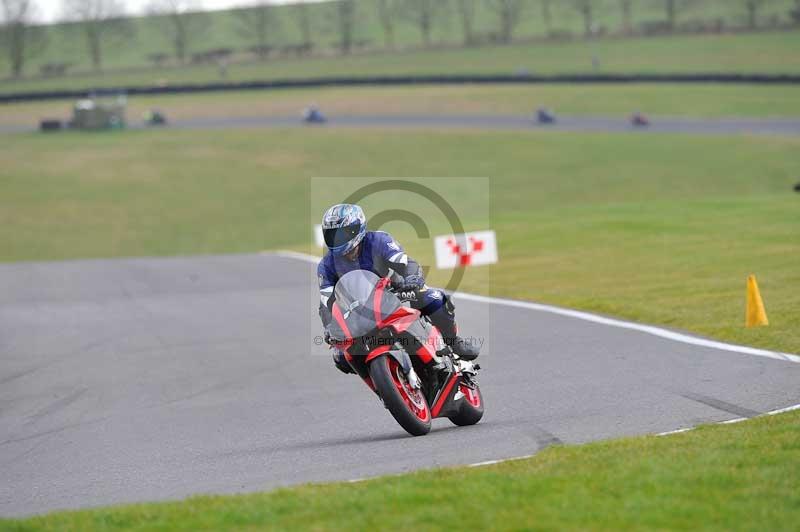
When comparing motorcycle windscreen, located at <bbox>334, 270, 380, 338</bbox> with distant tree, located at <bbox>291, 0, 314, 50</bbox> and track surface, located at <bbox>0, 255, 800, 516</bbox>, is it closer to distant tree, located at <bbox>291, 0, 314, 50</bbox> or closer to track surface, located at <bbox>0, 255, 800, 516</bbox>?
track surface, located at <bbox>0, 255, 800, 516</bbox>

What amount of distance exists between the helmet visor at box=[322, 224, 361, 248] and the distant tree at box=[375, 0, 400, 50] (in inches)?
4586

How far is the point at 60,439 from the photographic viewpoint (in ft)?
32.2

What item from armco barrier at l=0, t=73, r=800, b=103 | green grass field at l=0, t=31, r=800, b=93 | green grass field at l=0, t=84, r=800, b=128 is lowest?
green grass field at l=0, t=84, r=800, b=128

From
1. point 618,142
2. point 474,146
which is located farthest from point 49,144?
point 618,142

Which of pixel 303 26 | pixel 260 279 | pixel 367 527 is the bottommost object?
pixel 260 279

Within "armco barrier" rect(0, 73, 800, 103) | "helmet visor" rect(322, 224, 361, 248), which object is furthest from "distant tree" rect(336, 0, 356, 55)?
"helmet visor" rect(322, 224, 361, 248)

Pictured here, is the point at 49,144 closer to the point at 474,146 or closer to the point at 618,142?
the point at 474,146

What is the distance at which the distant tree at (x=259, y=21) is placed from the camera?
12606 centimetres

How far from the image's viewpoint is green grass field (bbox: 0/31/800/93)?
252 feet

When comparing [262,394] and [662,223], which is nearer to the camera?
[262,394]

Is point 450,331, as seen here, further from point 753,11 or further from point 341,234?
point 753,11

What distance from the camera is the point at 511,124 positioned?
2277 inches

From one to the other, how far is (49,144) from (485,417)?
50.7 m

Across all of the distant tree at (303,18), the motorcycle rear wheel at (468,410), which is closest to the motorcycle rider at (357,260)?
the motorcycle rear wheel at (468,410)
